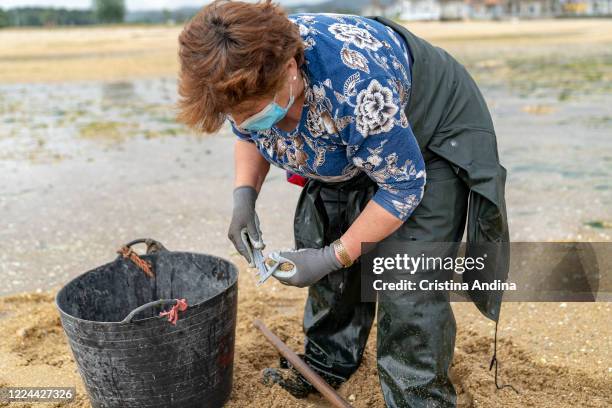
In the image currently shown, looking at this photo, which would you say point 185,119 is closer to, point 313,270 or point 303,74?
point 303,74

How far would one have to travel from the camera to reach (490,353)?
3.20 meters

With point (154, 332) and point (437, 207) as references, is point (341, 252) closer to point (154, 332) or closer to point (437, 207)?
point (437, 207)

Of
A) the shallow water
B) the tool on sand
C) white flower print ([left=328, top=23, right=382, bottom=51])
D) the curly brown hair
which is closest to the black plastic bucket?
the tool on sand

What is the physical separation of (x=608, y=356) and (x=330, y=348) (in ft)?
4.41

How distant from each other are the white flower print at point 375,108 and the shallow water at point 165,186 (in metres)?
2.79

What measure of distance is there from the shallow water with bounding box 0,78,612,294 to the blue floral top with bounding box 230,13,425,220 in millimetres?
2586

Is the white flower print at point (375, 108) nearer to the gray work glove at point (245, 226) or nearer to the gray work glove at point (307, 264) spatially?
the gray work glove at point (307, 264)

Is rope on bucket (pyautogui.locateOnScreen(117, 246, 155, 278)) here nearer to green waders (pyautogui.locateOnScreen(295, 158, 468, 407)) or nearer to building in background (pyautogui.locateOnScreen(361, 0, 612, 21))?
green waders (pyautogui.locateOnScreen(295, 158, 468, 407))

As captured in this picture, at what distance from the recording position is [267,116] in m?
1.94

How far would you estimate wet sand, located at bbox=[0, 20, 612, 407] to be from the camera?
3021 mm

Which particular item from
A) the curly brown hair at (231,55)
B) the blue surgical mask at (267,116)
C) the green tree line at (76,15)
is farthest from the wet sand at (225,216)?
the green tree line at (76,15)

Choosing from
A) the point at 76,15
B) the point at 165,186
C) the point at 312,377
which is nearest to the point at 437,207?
the point at 312,377

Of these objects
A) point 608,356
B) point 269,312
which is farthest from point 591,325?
point 269,312

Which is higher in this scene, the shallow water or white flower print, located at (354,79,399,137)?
white flower print, located at (354,79,399,137)
